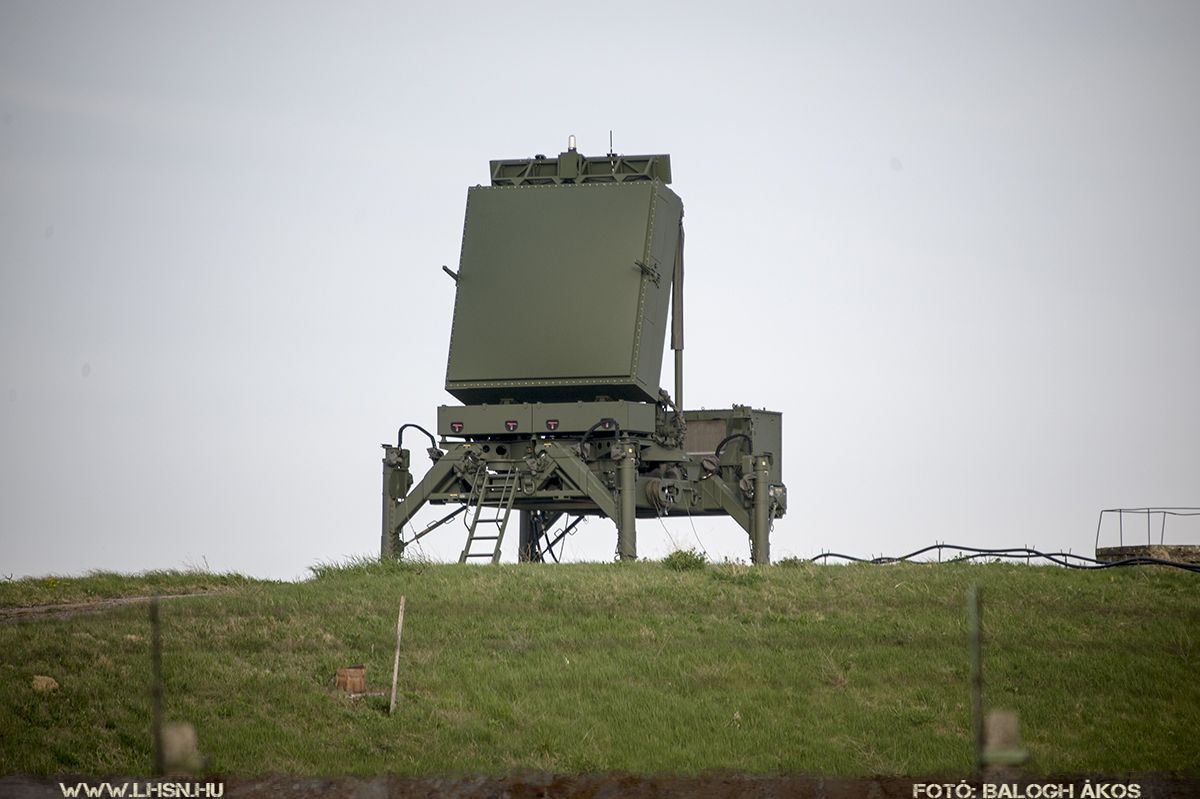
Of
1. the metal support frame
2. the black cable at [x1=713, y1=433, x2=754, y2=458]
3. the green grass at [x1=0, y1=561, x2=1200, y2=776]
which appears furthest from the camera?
the black cable at [x1=713, y1=433, x2=754, y2=458]

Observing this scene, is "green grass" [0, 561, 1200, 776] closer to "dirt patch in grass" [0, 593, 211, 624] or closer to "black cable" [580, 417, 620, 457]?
"dirt patch in grass" [0, 593, 211, 624]

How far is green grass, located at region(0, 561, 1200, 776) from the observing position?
12789 mm

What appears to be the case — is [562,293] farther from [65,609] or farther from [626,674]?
[626,674]

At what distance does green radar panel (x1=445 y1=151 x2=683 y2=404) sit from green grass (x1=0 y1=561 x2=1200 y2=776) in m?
4.67

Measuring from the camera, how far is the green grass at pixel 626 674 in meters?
12.8

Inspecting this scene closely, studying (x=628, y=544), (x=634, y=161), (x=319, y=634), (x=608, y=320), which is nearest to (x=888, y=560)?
(x=628, y=544)

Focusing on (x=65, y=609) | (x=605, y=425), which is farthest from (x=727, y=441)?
(x=65, y=609)

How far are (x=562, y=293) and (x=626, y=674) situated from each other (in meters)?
9.38

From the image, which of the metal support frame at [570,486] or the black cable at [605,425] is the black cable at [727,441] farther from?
the black cable at [605,425]

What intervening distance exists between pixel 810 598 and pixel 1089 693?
12.8ft

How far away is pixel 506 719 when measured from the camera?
13.7m

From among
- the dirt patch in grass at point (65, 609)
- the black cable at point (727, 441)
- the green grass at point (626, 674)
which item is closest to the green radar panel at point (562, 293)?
the black cable at point (727, 441)

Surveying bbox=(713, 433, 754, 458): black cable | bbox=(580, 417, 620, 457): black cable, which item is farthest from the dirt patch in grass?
bbox=(713, 433, 754, 458): black cable

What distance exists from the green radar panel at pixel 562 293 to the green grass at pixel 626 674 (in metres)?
4.67
